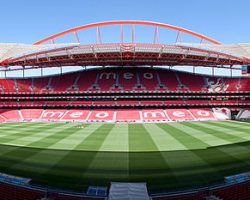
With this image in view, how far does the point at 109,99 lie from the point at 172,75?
718 inches

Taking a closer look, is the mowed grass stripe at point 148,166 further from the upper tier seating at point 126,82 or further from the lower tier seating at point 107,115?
the upper tier seating at point 126,82

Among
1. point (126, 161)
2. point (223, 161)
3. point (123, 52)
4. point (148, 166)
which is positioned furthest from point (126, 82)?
point (148, 166)

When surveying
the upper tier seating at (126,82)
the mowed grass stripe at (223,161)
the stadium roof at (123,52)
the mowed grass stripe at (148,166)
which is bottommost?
the mowed grass stripe at (148,166)

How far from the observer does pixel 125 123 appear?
36.9 meters

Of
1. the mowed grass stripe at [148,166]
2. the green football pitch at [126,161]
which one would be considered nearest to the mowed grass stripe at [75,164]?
the green football pitch at [126,161]

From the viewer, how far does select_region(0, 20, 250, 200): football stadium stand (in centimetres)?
1088

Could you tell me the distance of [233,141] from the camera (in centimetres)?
2069

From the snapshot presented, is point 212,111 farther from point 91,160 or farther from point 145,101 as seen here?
point 91,160

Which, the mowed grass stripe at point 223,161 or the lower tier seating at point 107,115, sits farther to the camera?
the lower tier seating at point 107,115

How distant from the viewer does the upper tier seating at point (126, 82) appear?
1890 inches

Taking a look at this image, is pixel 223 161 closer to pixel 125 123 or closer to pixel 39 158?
pixel 39 158

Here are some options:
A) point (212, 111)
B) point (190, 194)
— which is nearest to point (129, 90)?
point (212, 111)

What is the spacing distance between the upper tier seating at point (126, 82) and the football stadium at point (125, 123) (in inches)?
9.7

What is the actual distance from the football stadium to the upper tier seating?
247mm
